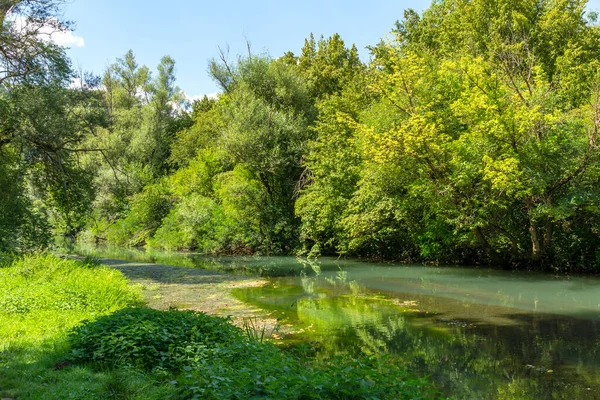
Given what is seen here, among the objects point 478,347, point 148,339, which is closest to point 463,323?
point 478,347

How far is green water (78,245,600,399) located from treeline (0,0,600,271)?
9.67ft

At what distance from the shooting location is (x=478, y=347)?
996cm

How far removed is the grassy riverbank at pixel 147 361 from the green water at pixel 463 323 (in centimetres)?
233

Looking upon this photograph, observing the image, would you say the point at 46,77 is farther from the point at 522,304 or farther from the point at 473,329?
the point at 522,304

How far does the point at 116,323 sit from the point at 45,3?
14.6 m

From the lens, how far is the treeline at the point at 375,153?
18906mm

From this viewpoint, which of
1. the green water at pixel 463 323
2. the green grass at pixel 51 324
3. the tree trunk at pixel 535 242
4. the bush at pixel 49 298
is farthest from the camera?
the tree trunk at pixel 535 242

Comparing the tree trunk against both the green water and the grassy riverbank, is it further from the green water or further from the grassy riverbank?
the grassy riverbank

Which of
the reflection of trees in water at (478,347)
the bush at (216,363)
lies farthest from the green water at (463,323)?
the bush at (216,363)

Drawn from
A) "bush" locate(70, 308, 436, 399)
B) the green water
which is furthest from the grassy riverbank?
the green water

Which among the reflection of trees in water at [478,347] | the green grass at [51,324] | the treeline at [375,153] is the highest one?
the treeline at [375,153]

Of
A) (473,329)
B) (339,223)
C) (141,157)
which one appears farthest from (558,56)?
(141,157)

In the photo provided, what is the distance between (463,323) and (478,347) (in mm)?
2220

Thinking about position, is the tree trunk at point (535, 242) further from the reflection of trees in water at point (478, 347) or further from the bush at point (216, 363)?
the bush at point (216, 363)
